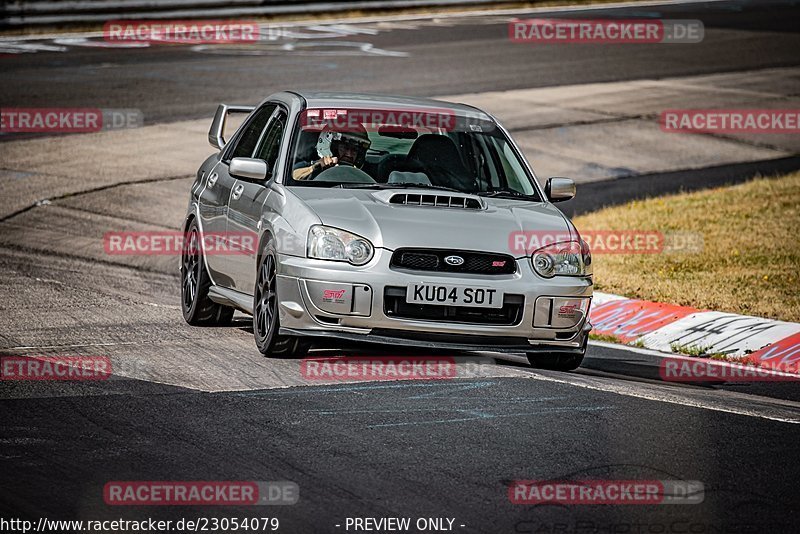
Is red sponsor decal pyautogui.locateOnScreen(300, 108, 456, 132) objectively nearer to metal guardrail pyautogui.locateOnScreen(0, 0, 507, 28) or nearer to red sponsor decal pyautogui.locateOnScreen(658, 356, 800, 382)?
red sponsor decal pyautogui.locateOnScreen(658, 356, 800, 382)

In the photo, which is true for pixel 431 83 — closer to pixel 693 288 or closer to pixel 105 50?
pixel 105 50

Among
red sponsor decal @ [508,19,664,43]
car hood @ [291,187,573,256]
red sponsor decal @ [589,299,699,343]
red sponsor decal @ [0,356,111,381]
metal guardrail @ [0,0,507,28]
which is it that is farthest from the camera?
red sponsor decal @ [508,19,664,43]

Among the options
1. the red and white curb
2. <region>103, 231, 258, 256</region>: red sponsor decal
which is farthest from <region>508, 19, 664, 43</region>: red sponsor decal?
the red and white curb

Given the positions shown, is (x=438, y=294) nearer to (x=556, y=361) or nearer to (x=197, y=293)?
(x=556, y=361)

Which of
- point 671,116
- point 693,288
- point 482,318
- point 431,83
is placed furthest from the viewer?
point 431,83

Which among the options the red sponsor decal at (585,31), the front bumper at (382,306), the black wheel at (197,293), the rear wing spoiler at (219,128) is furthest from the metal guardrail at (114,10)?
the front bumper at (382,306)

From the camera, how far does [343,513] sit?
18.2ft

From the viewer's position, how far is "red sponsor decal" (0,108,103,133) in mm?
19469

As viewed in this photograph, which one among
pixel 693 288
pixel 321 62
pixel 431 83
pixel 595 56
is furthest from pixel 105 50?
pixel 693 288

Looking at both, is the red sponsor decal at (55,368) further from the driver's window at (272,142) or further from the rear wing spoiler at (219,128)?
the rear wing spoiler at (219,128)

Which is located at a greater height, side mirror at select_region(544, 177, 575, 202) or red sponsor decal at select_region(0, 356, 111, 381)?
side mirror at select_region(544, 177, 575, 202)

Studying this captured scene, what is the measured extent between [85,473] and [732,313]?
6281mm

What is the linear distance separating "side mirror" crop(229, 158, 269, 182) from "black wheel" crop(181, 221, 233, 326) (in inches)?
42.1

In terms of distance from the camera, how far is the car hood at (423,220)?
814cm
